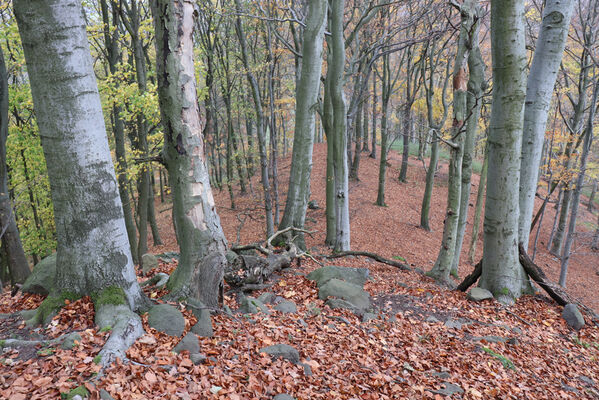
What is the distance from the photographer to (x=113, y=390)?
222 centimetres

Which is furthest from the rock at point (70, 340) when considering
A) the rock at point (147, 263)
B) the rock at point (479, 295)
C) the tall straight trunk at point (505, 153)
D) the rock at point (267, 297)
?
the tall straight trunk at point (505, 153)

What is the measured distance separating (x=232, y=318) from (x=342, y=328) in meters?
1.42

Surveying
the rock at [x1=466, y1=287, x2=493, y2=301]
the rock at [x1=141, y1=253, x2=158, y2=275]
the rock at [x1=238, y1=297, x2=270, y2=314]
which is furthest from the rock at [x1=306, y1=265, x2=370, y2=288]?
the rock at [x1=141, y1=253, x2=158, y2=275]

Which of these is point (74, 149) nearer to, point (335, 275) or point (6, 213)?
point (335, 275)

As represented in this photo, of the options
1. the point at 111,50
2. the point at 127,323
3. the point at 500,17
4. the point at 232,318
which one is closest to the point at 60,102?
the point at 127,323

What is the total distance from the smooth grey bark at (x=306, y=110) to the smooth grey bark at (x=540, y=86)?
171 inches

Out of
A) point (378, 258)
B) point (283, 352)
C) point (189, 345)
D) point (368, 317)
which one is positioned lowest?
point (378, 258)

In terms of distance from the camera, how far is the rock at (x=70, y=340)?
101 inches

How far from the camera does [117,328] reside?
9.07 feet

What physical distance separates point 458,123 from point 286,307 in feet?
16.1

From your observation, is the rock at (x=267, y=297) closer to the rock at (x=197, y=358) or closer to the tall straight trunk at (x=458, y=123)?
the rock at (x=197, y=358)

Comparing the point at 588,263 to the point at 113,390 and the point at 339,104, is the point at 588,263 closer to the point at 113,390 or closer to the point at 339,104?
the point at 339,104

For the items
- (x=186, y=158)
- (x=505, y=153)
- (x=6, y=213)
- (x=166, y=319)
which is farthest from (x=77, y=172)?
(x=6, y=213)

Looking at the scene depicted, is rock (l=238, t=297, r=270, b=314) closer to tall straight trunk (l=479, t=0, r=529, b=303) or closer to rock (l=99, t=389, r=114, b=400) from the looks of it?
rock (l=99, t=389, r=114, b=400)
